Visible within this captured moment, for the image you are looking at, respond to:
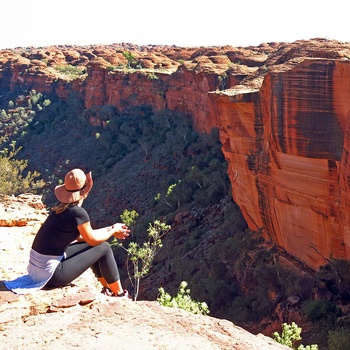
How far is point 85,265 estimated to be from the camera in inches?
199

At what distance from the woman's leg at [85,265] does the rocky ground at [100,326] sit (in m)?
0.18

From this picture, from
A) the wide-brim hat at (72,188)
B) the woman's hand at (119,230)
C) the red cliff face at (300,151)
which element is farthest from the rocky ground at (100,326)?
the red cliff face at (300,151)

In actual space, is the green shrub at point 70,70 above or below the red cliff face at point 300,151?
above

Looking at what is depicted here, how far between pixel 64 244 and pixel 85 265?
1.20ft

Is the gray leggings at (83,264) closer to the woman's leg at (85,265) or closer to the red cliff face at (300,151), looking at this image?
the woman's leg at (85,265)

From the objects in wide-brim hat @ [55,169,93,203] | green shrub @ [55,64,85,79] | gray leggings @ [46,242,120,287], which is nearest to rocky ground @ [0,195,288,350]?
gray leggings @ [46,242,120,287]

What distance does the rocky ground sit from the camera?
4.22 m

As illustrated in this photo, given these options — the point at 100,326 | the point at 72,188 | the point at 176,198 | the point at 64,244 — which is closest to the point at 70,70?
the point at 176,198

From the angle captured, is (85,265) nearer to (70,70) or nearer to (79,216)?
(79,216)

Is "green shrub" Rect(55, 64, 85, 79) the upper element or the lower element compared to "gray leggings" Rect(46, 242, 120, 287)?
upper

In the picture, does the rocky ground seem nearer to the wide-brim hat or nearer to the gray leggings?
the gray leggings

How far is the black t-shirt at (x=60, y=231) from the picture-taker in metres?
4.78

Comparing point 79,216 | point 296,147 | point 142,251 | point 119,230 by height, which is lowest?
point 142,251

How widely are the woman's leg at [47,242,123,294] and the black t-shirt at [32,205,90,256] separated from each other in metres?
0.20
